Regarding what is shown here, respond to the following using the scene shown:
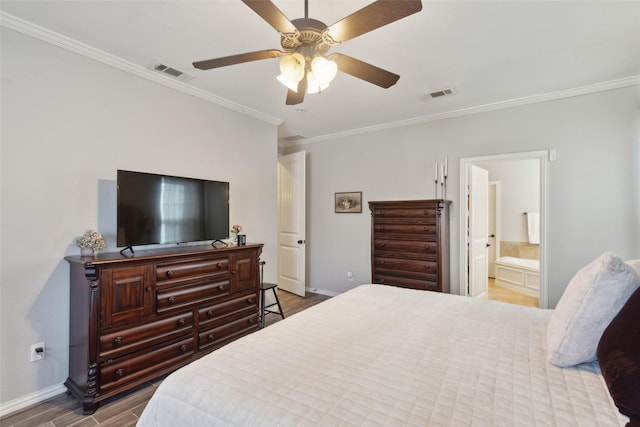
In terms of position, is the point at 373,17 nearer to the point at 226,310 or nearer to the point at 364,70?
the point at 364,70

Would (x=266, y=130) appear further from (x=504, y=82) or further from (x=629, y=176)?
(x=629, y=176)

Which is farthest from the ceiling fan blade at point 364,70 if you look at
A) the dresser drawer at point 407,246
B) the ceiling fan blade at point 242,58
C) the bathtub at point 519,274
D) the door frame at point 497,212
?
the door frame at point 497,212

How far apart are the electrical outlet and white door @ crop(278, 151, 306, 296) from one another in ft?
10.3

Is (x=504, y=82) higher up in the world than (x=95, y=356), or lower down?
higher up

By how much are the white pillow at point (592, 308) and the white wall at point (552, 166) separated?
2.49m

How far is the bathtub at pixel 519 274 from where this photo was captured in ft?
16.4

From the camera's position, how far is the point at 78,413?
209 centimetres

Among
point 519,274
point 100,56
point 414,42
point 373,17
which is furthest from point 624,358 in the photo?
point 519,274

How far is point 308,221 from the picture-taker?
534 centimetres

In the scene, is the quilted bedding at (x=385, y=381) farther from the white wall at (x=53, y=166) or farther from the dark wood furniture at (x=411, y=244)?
the dark wood furniture at (x=411, y=244)

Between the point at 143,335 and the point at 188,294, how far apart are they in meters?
0.43

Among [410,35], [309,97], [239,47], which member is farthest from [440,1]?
[309,97]

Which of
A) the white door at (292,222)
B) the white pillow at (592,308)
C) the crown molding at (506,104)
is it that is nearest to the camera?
the white pillow at (592,308)

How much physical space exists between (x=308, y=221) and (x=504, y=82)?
11.1 ft
